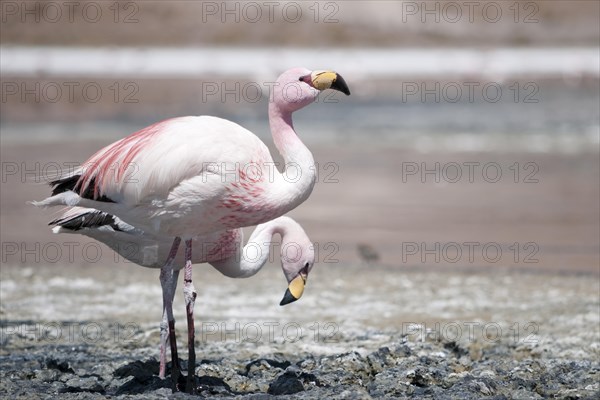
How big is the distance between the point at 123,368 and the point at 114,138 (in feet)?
50.0

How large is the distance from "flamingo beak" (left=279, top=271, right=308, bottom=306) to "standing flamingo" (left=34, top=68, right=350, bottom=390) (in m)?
0.56

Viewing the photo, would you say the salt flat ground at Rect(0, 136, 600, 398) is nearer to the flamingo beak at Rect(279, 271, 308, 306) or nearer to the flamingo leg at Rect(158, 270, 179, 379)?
the flamingo leg at Rect(158, 270, 179, 379)

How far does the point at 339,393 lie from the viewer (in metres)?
5.93

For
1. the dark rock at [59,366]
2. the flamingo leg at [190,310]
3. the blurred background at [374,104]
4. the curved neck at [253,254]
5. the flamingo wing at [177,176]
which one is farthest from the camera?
the blurred background at [374,104]

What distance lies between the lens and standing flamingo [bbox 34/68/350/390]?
19.4ft

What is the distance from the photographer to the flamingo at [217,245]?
6.57 meters

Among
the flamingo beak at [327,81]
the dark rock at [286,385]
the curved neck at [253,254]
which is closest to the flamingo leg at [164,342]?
the curved neck at [253,254]

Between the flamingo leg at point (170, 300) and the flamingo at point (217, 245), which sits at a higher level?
the flamingo at point (217, 245)

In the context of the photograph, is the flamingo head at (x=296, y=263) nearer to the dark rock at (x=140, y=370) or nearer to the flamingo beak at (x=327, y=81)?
the dark rock at (x=140, y=370)

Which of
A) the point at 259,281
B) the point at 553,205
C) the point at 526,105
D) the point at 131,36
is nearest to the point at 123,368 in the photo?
the point at 259,281

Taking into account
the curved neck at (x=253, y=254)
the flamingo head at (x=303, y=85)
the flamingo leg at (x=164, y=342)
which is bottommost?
the flamingo leg at (x=164, y=342)

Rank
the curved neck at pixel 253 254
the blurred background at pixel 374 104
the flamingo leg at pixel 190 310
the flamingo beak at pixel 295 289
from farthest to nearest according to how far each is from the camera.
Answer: the blurred background at pixel 374 104 < the curved neck at pixel 253 254 < the flamingo beak at pixel 295 289 < the flamingo leg at pixel 190 310

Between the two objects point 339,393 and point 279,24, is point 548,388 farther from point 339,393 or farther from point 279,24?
point 279,24

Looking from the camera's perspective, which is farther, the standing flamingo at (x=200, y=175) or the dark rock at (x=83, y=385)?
the dark rock at (x=83, y=385)
